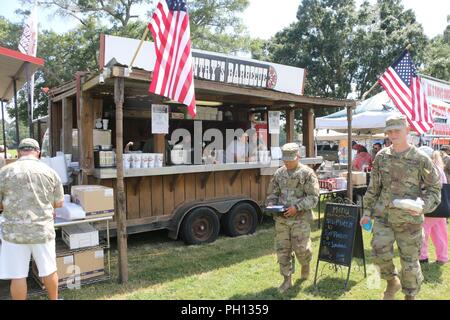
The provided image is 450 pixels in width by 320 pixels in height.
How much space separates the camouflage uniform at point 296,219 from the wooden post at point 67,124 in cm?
420

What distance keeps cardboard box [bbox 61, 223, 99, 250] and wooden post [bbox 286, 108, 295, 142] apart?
5220mm

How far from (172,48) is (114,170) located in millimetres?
2027

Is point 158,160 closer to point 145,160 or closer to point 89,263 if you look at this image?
point 145,160

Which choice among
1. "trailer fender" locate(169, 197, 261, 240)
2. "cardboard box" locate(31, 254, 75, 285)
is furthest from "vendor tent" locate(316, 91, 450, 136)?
"cardboard box" locate(31, 254, 75, 285)

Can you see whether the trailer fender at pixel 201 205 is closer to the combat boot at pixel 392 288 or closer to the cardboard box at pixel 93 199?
the cardboard box at pixel 93 199

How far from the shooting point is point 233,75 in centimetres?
734

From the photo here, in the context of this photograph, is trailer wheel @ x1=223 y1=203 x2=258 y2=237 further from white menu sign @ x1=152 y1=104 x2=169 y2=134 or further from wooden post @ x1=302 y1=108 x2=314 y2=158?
wooden post @ x1=302 y1=108 x2=314 y2=158

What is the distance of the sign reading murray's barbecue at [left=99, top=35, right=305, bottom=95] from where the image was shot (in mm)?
5898

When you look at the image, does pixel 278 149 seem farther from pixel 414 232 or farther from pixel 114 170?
pixel 414 232

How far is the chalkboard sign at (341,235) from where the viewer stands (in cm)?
452

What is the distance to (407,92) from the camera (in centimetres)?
740

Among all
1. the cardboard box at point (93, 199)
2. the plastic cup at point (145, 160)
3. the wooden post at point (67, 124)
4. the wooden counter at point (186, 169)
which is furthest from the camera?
the wooden post at point (67, 124)

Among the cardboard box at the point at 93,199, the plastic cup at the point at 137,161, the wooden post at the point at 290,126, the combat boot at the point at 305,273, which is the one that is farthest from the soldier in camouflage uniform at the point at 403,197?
the wooden post at the point at 290,126

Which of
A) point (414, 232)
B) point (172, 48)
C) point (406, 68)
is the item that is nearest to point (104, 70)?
point (172, 48)
